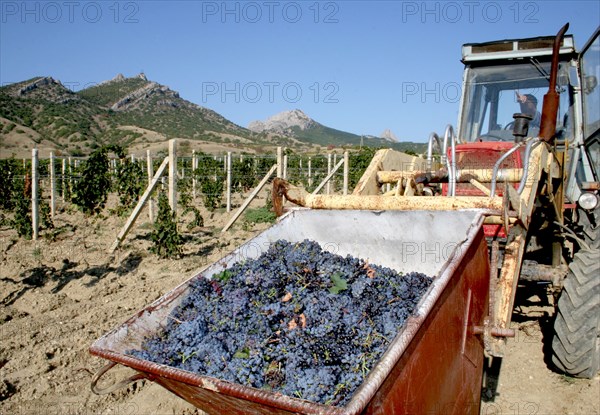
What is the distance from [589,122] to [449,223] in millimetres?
2907

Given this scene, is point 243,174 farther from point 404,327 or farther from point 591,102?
point 404,327

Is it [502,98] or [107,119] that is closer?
[502,98]

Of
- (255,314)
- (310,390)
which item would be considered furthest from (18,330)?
(310,390)

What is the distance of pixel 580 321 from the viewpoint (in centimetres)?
334

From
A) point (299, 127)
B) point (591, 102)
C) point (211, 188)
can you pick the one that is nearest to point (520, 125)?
point (591, 102)

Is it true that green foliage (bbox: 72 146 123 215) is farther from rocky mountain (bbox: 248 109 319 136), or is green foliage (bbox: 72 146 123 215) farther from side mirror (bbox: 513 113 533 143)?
rocky mountain (bbox: 248 109 319 136)

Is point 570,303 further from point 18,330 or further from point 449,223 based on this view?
point 18,330

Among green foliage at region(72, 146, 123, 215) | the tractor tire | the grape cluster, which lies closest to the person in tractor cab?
the tractor tire

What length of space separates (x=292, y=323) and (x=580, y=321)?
230 cm

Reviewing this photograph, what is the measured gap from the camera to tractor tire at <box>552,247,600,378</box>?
3330 millimetres

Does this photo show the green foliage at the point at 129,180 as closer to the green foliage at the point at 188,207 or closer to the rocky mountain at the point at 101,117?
the green foliage at the point at 188,207

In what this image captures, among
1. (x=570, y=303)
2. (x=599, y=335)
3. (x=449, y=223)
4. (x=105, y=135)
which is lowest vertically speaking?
(x=599, y=335)

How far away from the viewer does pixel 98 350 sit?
2031 millimetres

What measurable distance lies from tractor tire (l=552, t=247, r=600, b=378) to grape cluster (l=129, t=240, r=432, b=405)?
54.5 inches
